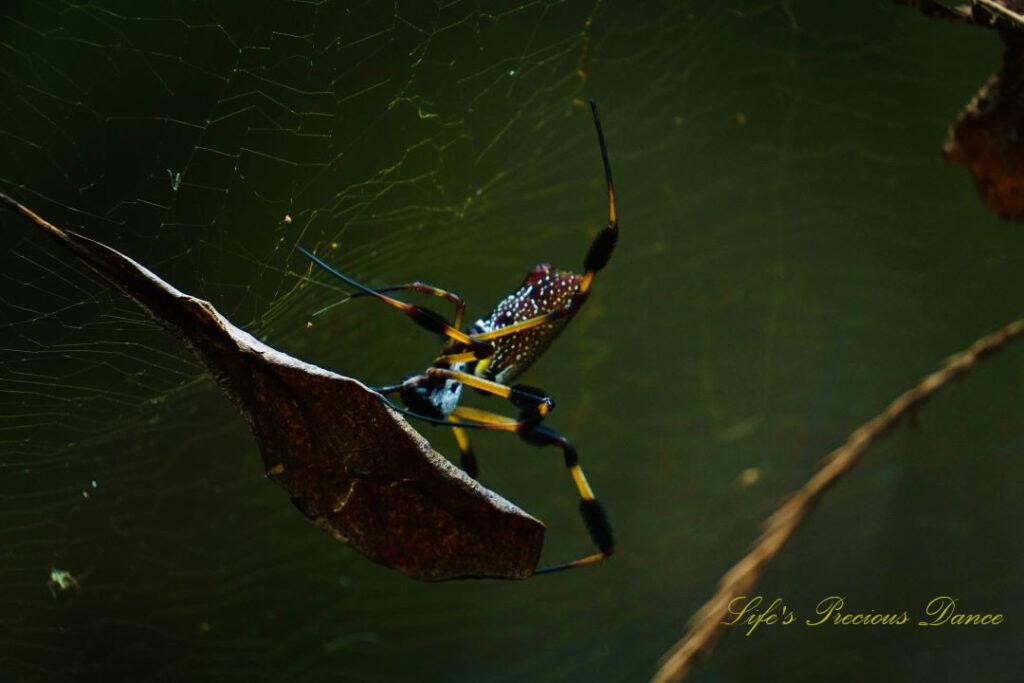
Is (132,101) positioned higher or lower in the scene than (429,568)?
higher

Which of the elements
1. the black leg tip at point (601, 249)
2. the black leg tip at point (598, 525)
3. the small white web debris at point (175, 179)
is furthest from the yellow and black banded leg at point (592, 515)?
the small white web debris at point (175, 179)

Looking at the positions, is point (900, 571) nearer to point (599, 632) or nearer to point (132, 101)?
point (599, 632)

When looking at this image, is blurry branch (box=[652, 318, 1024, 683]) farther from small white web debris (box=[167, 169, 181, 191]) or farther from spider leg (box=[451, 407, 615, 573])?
small white web debris (box=[167, 169, 181, 191])

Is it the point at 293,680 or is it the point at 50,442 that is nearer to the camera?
the point at 50,442

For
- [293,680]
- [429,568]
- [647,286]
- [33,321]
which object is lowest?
[293,680]

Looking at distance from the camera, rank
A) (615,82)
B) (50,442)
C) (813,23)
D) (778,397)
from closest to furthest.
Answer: (50,442) → (615,82) → (813,23) → (778,397)

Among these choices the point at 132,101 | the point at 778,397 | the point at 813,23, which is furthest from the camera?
the point at 778,397

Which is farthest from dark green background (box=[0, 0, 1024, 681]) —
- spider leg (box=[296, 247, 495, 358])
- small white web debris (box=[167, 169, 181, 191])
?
spider leg (box=[296, 247, 495, 358])

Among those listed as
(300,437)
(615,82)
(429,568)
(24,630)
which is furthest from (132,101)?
(615,82)
